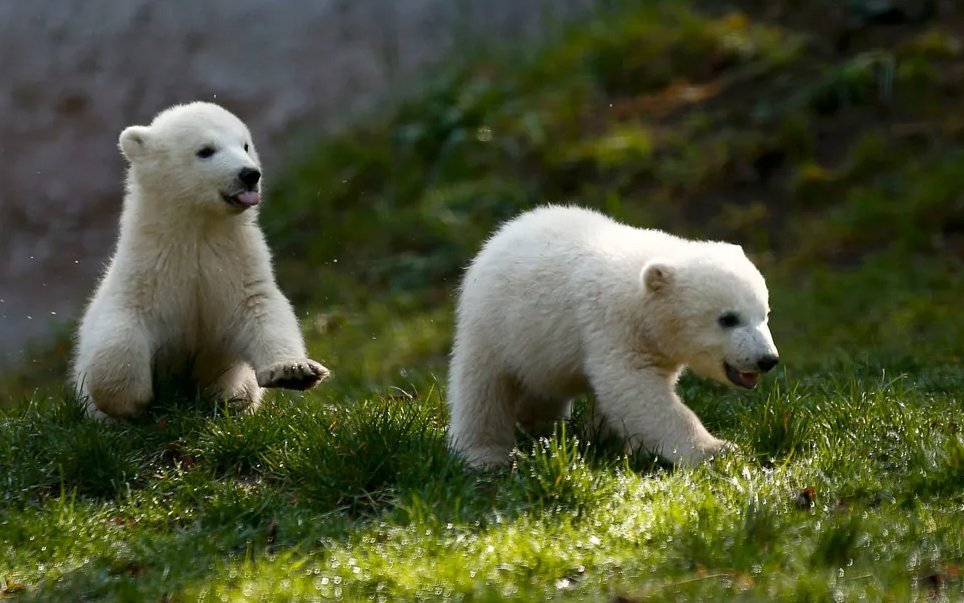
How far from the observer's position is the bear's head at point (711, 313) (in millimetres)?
6277

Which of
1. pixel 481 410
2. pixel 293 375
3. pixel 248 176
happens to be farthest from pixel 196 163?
pixel 481 410

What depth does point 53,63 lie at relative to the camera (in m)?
17.6

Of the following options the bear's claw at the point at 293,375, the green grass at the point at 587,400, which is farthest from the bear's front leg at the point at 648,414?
the bear's claw at the point at 293,375

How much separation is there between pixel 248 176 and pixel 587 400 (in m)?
2.13

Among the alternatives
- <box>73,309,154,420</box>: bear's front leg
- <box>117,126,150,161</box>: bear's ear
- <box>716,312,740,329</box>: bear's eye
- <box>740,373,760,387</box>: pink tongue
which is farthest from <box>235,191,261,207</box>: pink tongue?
<box>740,373,760,387</box>: pink tongue

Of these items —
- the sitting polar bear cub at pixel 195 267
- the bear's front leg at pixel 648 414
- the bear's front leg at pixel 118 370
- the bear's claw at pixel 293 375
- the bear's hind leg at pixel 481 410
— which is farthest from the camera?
the sitting polar bear cub at pixel 195 267

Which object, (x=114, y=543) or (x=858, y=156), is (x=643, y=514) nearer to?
(x=114, y=543)

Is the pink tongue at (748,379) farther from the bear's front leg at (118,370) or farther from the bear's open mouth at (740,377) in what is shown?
the bear's front leg at (118,370)

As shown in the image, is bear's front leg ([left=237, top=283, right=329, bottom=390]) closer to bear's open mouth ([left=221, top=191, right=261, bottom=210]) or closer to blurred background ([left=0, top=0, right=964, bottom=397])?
bear's open mouth ([left=221, top=191, right=261, bottom=210])

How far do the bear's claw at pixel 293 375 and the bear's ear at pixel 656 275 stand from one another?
1649 millimetres

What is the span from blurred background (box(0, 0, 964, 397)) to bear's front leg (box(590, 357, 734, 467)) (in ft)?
11.1

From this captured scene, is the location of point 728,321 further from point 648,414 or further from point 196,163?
point 196,163

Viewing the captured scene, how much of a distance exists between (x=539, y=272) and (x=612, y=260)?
1.15ft

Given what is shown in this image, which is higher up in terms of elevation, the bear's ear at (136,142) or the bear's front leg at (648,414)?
the bear's ear at (136,142)
